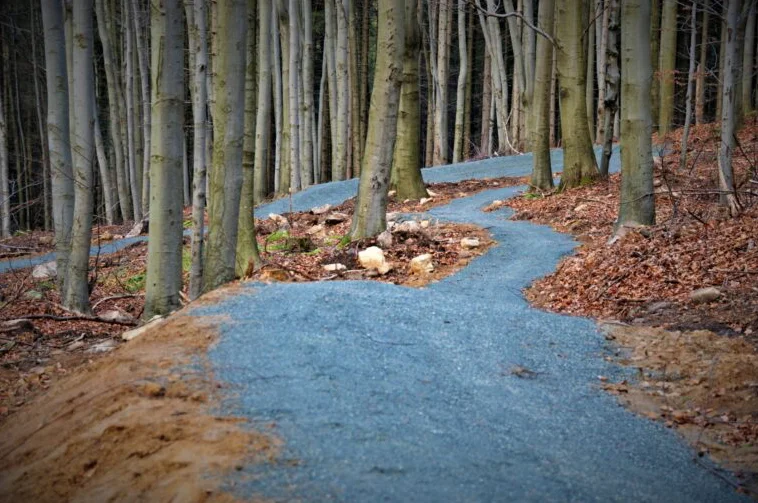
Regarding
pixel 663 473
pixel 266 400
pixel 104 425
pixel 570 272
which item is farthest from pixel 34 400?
pixel 570 272

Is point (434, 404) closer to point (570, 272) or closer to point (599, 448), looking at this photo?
point (599, 448)

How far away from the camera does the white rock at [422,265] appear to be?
389 inches

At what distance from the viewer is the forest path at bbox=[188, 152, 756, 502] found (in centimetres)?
340

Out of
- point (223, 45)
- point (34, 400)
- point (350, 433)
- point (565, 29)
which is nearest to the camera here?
point (350, 433)

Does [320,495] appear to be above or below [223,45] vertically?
below

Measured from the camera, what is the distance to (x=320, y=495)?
10.2 ft

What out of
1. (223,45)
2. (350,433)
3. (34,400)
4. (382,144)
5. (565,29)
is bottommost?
(34,400)

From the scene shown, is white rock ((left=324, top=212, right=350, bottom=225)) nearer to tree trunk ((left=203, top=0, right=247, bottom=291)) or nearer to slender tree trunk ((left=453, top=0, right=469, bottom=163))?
tree trunk ((left=203, top=0, right=247, bottom=291))

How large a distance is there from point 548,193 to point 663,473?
11.5m

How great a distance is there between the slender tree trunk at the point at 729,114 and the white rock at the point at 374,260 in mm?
4759

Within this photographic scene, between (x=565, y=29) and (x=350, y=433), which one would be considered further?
(x=565, y=29)

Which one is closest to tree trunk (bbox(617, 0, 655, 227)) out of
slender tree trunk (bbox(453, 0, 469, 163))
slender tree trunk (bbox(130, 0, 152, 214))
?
slender tree trunk (bbox(130, 0, 152, 214))

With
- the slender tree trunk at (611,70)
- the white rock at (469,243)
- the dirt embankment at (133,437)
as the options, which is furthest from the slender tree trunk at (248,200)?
the slender tree trunk at (611,70)

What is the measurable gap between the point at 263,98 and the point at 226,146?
12417mm
